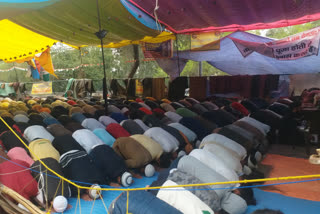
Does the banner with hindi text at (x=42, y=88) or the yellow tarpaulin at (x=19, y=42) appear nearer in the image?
the yellow tarpaulin at (x=19, y=42)

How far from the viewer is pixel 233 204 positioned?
2.64 meters

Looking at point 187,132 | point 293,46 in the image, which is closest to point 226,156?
point 187,132

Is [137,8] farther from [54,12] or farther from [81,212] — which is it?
[81,212]

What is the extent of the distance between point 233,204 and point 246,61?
5969mm

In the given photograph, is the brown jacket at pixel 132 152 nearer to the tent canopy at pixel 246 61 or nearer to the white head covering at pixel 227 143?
the white head covering at pixel 227 143

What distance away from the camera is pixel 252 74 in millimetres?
7809

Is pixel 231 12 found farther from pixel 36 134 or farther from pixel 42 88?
pixel 42 88

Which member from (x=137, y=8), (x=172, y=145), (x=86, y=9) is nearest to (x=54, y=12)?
(x=86, y=9)

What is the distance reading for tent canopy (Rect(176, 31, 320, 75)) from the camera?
23.2 feet

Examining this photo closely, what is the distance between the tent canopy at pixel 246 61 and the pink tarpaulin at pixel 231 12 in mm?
456

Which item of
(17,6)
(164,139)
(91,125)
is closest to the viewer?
(17,6)

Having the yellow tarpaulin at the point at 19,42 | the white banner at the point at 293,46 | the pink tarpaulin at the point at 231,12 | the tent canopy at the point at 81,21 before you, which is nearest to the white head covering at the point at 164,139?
the pink tarpaulin at the point at 231,12

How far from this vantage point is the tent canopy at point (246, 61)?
7070 millimetres

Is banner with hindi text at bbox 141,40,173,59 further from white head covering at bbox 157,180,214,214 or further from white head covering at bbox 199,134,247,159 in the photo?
white head covering at bbox 157,180,214,214
